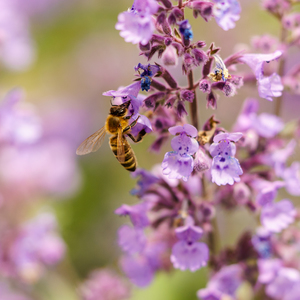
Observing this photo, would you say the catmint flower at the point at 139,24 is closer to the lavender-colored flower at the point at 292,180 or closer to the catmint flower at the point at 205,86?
the catmint flower at the point at 205,86

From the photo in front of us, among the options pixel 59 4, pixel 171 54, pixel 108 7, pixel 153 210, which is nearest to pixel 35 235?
pixel 153 210

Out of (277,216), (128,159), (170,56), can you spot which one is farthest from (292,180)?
(170,56)

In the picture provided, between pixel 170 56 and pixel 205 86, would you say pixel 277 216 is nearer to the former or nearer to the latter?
pixel 205 86

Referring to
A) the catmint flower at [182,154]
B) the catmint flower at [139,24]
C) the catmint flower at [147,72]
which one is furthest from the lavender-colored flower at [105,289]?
the catmint flower at [139,24]

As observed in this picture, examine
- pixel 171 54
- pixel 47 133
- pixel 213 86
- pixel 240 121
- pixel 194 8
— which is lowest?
pixel 47 133

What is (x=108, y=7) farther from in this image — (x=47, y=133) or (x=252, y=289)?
(x=252, y=289)

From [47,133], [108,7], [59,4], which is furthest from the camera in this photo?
[59,4]

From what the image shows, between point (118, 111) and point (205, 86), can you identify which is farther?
point (118, 111)
